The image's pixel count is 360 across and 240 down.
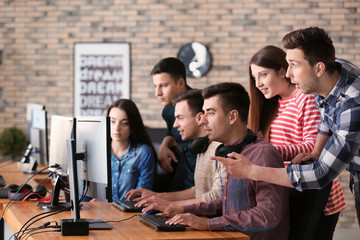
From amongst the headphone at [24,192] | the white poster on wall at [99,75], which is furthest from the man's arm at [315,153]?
the white poster on wall at [99,75]

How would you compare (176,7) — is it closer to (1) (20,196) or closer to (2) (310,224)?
(1) (20,196)

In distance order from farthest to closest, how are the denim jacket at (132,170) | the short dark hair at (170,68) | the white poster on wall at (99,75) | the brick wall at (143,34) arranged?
1. the white poster on wall at (99,75)
2. the brick wall at (143,34)
3. the short dark hair at (170,68)
4. the denim jacket at (132,170)

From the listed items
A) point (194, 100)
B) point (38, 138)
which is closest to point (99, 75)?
point (38, 138)

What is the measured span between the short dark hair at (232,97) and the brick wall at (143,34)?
4621 millimetres

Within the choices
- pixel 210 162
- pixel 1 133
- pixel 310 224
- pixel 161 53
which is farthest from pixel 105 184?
pixel 1 133

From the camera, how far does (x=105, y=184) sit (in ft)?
7.86

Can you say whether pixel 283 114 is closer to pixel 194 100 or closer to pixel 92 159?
pixel 194 100

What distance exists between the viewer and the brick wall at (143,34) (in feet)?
23.6

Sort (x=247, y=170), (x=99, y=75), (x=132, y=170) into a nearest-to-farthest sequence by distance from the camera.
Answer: (x=247, y=170) → (x=132, y=170) → (x=99, y=75)

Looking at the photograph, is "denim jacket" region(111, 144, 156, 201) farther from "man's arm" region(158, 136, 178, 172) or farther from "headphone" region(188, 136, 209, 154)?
"headphone" region(188, 136, 209, 154)

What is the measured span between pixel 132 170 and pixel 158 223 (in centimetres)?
130

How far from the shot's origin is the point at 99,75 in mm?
7523

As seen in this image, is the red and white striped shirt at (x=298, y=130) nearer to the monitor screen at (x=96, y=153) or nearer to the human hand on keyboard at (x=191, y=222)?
the human hand on keyboard at (x=191, y=222)

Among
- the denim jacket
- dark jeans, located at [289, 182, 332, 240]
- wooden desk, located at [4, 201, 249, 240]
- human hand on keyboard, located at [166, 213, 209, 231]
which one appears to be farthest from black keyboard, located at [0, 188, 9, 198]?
dark jeans, located at [289, 182, 332, 240]
